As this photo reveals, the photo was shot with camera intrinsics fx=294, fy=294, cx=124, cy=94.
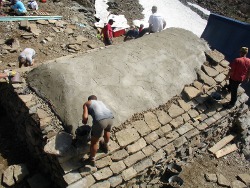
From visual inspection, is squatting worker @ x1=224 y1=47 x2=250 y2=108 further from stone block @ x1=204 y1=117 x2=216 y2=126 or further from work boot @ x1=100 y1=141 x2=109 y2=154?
work boot @ x1=100 y1=141 x2=109 y2=154

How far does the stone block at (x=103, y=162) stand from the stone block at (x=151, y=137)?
3.35 ft

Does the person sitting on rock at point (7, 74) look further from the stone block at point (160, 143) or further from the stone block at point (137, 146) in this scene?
the stone block at point (160, 143)

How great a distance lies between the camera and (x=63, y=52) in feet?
35.8

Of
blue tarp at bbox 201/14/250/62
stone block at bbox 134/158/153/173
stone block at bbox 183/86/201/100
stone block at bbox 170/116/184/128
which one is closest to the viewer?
stone block at bbox 134/158/153/173

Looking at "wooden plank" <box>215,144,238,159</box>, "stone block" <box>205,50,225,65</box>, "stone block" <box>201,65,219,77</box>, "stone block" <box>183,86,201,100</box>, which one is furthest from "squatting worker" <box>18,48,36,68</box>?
"wooden plank" <box>215,144,238,159</box>

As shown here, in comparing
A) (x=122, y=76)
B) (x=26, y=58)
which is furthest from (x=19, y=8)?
(x=122, y=76)

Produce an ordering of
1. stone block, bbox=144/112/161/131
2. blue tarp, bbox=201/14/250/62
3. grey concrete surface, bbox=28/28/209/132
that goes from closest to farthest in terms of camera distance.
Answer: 1. grey concrete surface, bbox=28/28/209/132
2. stone block, bbox=144/112/161/131
3. blue tarp, bbox=201/14/250/62

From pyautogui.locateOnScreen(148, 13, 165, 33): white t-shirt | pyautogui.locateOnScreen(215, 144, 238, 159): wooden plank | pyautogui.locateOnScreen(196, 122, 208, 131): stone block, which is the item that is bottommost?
pyautogui.locateOnScreen(215, 144, 238, 159): wooden plank

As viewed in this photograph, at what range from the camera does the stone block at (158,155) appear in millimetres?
6445

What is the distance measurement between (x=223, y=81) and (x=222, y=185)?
293cm

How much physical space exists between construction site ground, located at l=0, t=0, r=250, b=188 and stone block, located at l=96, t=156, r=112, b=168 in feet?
5.97

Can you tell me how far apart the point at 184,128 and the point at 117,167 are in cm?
210

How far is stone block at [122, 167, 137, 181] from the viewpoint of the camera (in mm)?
5945

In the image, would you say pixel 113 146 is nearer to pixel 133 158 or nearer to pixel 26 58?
pixel 133 158
